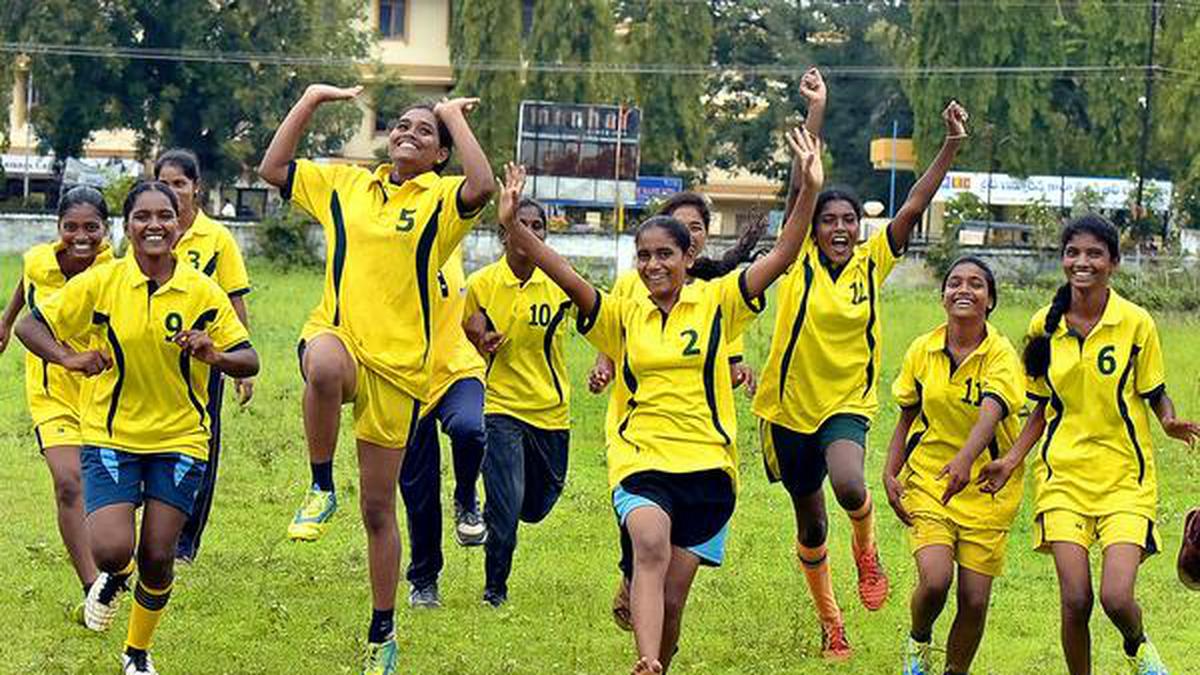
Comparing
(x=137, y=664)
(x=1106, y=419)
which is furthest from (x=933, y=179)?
(x=137, y=664)

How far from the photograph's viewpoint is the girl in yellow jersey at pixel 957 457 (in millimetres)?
8414

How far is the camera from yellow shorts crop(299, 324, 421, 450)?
320 inches

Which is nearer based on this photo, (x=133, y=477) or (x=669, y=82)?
(x=133, y=477)

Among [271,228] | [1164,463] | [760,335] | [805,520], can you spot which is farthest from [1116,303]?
[271,228]

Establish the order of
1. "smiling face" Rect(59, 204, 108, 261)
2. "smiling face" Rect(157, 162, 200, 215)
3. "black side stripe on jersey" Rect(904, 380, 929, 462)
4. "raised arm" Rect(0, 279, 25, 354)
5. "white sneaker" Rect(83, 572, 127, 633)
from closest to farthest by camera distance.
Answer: "black side stripe on jersey" Rect(904, 380, 929, 462) → "white sneaker" Rect(83, 572, 127, 633) → "smiling face" Rect(59, 204, 108, 261) → "raised arm" Rect(0, 279, 25, 354) → "smiling face" Rect(157, 162, 200, 215)

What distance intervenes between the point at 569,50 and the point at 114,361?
45.7 metres

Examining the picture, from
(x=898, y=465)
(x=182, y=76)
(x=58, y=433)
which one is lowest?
(x=58, y=433)

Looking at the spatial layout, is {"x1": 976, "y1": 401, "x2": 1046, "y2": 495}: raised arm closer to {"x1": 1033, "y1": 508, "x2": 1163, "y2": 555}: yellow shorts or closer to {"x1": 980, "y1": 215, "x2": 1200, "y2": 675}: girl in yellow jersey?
{"x1": 980, "y1": 215, "x2": 1200, "y2": 675}: girl in yellow jersey

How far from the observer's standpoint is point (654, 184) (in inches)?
1953

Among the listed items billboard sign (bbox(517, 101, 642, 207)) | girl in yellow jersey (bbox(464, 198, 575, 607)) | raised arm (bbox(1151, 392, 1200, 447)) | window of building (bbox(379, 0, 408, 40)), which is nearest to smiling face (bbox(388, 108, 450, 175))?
girl in yellow jersey (bbox(464, 198, 575, 607))

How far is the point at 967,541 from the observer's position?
8492 millimetres

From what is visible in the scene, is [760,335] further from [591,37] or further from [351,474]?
[591,37]

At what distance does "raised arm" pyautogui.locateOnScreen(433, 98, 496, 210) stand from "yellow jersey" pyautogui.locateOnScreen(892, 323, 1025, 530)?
6.98ft

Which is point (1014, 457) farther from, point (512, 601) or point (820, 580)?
point (512, 601)
